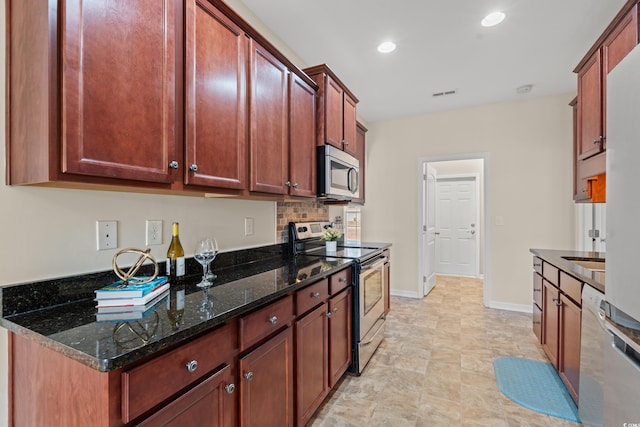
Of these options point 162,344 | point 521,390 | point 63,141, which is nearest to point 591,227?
point 521,390

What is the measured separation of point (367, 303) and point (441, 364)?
0.81 meters

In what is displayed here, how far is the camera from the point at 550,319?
2.26 m

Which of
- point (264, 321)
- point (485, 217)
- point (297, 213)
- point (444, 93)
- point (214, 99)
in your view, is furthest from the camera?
point (485, 217)

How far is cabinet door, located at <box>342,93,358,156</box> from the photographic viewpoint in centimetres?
270

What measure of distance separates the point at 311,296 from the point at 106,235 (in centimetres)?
102

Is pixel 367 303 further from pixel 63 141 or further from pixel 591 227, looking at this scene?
pixel 591 227

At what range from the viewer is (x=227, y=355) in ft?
3.55

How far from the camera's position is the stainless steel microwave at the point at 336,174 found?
7.68ft

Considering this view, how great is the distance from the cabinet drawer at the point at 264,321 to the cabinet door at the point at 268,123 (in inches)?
26.6

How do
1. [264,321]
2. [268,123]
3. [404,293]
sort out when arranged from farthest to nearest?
[404,293] < [268,123] < [264,321]

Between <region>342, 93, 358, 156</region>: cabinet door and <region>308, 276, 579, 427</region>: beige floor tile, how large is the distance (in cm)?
187

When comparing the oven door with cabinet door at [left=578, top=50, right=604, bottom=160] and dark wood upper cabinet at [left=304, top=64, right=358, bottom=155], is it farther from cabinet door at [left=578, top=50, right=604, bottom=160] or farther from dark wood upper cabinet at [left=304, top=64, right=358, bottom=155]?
cabinet door at [left=578, top=50, right=604, bottom=160]

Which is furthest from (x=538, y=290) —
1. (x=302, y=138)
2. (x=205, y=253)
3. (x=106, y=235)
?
(x=106, y=235)

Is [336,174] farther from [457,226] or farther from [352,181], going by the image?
[457,226]
